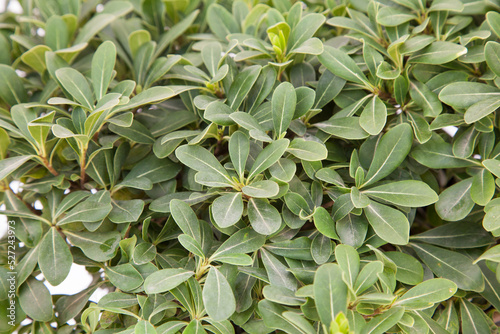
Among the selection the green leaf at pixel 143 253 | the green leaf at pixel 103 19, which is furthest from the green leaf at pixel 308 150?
the green leaf at pixel 103 19

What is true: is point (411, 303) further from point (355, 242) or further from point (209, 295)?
point (209, 295)

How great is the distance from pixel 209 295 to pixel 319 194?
274mm

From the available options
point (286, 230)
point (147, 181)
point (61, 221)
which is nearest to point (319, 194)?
point (286, 230)

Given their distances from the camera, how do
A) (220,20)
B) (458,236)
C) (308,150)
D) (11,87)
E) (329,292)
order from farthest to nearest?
(220,20) → (11,87) → (458,236) → (308,150) → (329,292)

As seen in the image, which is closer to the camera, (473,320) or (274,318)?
(274,318)

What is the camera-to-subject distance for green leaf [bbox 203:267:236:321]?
63 centimetres

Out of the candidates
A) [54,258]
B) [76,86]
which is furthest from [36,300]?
[76,86]

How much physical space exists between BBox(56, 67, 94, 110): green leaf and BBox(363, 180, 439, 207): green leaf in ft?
1.87

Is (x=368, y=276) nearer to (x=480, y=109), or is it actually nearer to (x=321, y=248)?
(x=321, y=248)

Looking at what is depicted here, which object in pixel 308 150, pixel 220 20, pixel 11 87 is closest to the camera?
pixel 308 150

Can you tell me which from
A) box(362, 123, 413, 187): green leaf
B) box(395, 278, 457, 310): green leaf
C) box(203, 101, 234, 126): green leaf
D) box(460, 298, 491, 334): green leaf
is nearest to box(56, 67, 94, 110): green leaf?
box(203, 101, 234, 126): green leaf

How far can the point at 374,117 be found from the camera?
749mm

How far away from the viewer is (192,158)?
73 centimetres

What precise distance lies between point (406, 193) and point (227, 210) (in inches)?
12.4
